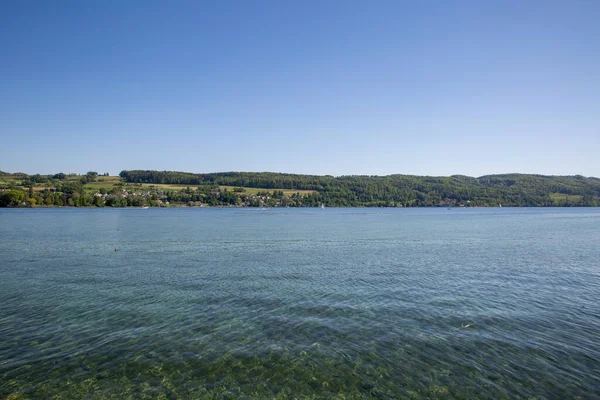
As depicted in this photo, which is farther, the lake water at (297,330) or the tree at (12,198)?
the tree at (12,198)

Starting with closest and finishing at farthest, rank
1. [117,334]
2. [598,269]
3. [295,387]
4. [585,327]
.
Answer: [295,387]
[117,334]
[585,327]
[598,269]

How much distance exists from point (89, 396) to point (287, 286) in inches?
580

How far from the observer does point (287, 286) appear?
2505cm

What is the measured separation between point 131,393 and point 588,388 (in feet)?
47.2

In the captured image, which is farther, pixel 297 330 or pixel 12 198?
pixel 12 198

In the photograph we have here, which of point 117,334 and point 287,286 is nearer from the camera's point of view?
point 117,334

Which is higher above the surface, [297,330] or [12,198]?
[12,198]

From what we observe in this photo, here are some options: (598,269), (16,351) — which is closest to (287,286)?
(16,351)

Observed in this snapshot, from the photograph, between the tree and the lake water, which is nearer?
the lake water

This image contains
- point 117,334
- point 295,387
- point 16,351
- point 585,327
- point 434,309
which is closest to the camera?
point 295,387

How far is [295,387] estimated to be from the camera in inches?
478

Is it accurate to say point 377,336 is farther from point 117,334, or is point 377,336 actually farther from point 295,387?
point 117,334

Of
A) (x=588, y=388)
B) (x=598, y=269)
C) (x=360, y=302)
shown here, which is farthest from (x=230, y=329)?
(x=598, y=269)

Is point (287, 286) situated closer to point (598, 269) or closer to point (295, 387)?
point (295, 387)
